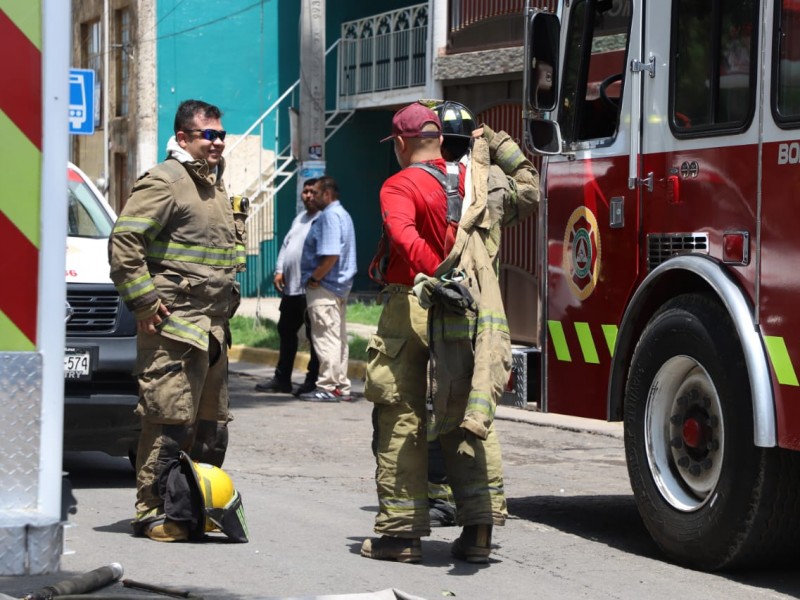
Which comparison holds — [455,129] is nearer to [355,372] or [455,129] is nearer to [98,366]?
[98,366]

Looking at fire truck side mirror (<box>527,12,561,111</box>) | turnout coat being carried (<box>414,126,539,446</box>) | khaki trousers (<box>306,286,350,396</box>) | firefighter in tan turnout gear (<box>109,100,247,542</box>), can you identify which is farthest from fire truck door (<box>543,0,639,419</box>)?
khaki trousers (<box>306,286,350,396</box>)

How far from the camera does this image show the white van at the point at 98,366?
307 inches

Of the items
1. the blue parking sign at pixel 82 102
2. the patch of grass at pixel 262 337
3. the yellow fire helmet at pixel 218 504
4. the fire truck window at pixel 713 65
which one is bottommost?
the yellow fire helmet at pixel 218 504

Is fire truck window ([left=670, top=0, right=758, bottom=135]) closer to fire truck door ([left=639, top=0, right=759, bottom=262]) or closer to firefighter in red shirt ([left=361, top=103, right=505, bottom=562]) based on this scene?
fire truck door ([left=639, top=0, right=759, bottom=262])

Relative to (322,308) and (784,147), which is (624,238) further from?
(322,308)

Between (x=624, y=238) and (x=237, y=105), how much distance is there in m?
22.0

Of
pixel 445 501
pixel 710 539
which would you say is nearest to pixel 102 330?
pixel 445 501

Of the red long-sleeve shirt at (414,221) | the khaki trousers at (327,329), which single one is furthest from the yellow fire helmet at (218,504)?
the khaki trousers at (327,329)

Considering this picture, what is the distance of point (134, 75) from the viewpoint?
27906 millimetres

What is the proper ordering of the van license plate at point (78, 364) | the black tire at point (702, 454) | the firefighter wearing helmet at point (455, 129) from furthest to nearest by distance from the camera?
the van license plate at point (78, 364), the firefighter wearing helmet at point (455, 129), the black tire at point (702, 454)

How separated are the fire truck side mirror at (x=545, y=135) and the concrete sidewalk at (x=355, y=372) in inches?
75.9

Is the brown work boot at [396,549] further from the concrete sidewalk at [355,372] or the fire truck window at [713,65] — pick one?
the concrete sidewalk at [355,372]

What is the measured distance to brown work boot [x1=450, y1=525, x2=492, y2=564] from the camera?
6.05 metres

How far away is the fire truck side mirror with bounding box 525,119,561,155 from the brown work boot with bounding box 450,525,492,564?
1.98 m
